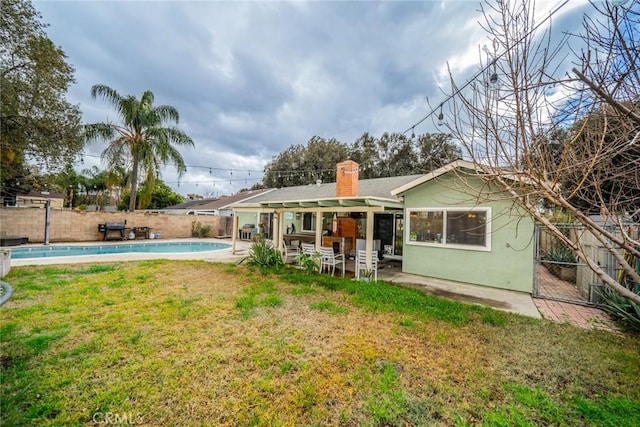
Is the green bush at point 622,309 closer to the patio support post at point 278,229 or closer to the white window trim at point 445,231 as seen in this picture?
the white window trim at point 445,231

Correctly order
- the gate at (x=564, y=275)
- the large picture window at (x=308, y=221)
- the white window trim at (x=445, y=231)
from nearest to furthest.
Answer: the gate at (x=564, y=275) < the white window trim at (x=445, y=231) < the large picture window at (x=308, y=221)

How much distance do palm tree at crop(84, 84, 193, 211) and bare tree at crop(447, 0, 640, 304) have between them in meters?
21.1

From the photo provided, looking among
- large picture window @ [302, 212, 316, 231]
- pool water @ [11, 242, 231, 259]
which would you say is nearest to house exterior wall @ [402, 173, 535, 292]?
large picture window @ [302, 212, 316, 231]

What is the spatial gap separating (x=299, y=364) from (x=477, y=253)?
690 centimetres

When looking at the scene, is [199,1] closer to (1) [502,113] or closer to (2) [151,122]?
(1) [502,113]

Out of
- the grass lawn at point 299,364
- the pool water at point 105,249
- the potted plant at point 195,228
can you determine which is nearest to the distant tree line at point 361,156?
the potted plant at point 195,228

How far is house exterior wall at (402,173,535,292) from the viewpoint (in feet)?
24.3

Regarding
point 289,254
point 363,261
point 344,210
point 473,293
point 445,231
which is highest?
point 344,210

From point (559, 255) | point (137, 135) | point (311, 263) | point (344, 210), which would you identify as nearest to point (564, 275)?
point (559, 255)

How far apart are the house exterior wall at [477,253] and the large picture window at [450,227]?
14cm

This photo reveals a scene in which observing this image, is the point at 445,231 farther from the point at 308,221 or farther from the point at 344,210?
the point at 308,221

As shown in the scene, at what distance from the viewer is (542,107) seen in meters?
2.98

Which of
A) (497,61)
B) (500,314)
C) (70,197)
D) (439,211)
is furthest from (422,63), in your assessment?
(70,197)

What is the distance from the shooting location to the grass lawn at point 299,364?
281 centimetres
